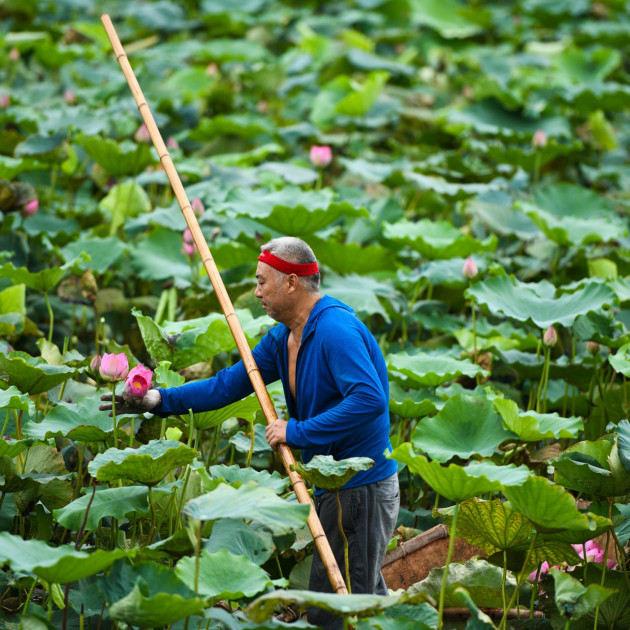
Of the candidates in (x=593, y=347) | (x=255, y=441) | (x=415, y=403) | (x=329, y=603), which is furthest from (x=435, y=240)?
(x=329, y=603)

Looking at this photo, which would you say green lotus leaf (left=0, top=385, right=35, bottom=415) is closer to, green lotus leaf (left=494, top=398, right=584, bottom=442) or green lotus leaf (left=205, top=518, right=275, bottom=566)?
green lotus leaf (left=205, top=518, right=275, bottom=566)

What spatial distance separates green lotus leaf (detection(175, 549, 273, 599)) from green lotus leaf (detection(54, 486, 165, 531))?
0.29m

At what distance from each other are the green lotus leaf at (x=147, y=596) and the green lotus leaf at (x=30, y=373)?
2.67 feet

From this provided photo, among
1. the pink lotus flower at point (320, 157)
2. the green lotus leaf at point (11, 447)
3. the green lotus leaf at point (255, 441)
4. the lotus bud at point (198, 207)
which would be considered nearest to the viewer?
the green lotus leaf at point (11, 447)

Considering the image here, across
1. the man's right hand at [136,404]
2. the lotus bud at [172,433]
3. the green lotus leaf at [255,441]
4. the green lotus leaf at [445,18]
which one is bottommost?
the green lotus leaf at [445,18]

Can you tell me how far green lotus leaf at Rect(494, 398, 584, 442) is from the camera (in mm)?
2711

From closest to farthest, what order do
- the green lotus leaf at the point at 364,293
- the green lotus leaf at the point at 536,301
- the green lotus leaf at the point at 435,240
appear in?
the green lotus leaf at the point at 536,301, the green lotus leaf at the point at 364,293, the green lotus leaf at the point at 435,240

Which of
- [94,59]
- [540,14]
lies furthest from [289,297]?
[540,14]

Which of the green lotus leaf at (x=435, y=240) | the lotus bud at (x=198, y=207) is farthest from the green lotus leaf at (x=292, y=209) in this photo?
the green lotus leaf at (x=435, y=240)

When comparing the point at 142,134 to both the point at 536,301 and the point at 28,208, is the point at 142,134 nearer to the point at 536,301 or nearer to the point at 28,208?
the point at 28,208

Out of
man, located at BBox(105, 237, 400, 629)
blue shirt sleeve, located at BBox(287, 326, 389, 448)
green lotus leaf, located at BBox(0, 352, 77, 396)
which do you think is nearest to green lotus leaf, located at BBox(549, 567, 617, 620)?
man, located at BBox(105, 237, 400, 629)

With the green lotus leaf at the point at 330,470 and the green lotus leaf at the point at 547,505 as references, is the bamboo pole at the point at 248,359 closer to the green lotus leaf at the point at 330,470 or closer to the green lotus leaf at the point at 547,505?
the green lotus leaf at the point at 330,470

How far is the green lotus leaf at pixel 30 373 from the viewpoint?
2.67 m

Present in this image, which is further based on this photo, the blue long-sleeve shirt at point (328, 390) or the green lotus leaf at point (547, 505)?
the blue long-sleeve shirt at point (328, 390)
